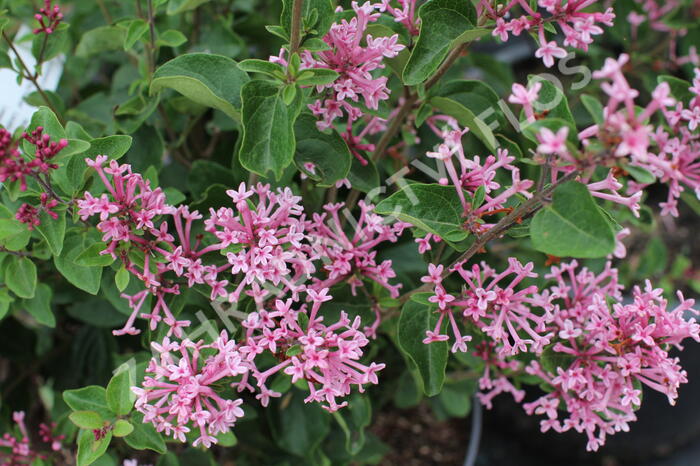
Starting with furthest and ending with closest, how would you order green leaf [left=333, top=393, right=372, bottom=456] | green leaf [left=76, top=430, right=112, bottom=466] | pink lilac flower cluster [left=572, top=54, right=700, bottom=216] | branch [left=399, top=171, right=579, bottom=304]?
green leaf [left=333, top=393, right=372, bottom=456]
green leaf [left=76, top=430, right=112, bottom=466]
branch [left=399, top=171, right=579, bottom=304]
pink lilac flower cluster [left=572, top=54, right=700, bottom=216]

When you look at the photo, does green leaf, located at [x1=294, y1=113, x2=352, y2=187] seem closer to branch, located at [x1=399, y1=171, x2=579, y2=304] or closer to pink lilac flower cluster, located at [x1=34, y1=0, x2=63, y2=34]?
branch, located at [x1=399, y1=171, x2=579, y2=304]

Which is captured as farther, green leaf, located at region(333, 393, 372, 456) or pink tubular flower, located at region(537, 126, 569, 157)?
green leaf, located at region(333, 393, 372, 456)

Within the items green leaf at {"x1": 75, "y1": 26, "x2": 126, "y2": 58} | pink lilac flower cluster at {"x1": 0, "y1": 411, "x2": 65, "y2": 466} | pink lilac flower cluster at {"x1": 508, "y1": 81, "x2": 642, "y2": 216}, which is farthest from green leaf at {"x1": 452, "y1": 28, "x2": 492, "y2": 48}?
pink lilac flower cluster at {"x1": 0, "y1": 411, "x2": 65, "y2": 466}

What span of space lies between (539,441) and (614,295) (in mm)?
1085

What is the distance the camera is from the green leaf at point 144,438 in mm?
702

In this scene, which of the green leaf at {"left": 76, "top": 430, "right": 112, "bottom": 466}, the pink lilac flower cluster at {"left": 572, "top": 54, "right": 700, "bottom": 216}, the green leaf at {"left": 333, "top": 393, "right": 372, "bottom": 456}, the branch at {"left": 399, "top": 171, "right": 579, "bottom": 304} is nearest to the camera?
the pink lilac flower cluster at {"left": 572, "top": 54, "right": 700, "bottom": 216}

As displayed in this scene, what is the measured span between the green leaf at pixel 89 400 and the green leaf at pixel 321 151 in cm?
33

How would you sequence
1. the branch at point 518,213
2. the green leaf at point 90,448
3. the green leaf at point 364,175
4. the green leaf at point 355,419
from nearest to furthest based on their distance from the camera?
the branch at point 518,213
the green leaf at point 90,448
the green leaf at point 364,175
the green leaf at point 355,419

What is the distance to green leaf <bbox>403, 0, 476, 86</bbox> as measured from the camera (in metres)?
0.68

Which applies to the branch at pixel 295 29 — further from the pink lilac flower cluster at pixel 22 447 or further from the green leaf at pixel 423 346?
the pink lilac flower cluster at pixel 22 447

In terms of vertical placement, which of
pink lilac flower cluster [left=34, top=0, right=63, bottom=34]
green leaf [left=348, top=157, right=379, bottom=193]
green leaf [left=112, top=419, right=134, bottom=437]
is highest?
pink lilac flower cluster [left=34, top=0, right=63, bottom=34]

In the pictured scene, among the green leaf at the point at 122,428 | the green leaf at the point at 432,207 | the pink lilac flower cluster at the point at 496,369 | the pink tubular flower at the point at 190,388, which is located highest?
the green leaf at the point at 432,207

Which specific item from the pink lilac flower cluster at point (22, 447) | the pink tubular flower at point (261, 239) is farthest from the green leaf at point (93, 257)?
the pink lilac flower cluster at point (22, 447)

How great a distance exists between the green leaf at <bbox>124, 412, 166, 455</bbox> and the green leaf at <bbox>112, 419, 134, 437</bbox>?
0.01m
